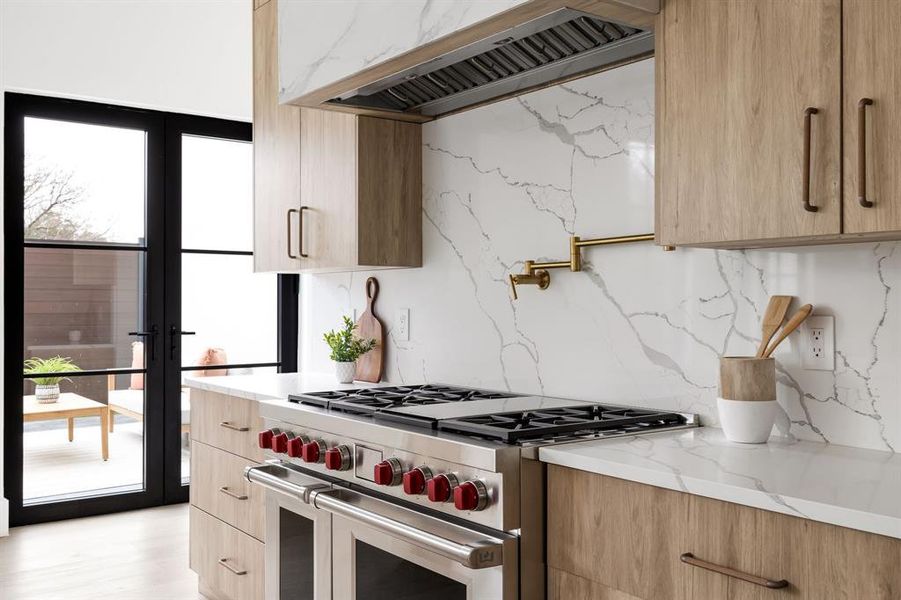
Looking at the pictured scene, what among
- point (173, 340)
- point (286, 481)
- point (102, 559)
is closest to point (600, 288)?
point (286, 481)

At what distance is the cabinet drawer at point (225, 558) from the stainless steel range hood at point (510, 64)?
1587 millimetres

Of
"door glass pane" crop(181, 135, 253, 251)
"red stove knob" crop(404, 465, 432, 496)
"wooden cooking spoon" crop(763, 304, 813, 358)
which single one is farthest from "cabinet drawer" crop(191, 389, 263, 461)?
"wooden cooking spoon" crop(763, 304, 813, 358)

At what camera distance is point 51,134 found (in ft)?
14.2

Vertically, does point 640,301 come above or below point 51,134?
below

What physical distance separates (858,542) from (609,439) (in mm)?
644

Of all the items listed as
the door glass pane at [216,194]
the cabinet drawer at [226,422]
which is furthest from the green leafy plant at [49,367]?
the cabinet drawer at [226,422]

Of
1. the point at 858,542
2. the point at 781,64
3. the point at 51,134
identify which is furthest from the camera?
the point at 51,134

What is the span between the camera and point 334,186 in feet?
9.94

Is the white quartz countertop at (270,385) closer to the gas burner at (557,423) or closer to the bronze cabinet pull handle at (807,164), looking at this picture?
the gas burner at (557,423)

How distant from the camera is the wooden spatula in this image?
6.01 feet

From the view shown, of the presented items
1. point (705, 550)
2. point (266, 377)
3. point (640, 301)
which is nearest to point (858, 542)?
point (705, 550)

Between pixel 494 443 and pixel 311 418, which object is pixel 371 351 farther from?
pixel 494 443

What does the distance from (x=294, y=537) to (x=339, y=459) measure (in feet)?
1.44

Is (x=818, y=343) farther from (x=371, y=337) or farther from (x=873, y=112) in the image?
(x=371, y=337)
